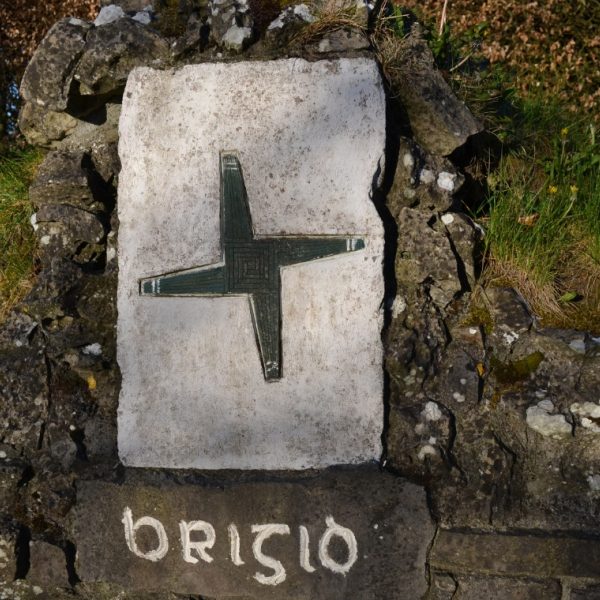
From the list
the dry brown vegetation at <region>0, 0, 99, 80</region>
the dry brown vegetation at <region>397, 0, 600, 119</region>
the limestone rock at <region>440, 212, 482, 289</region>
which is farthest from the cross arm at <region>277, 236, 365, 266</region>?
the dry brown vegetation at <region>0, 0, 99, 80</region>

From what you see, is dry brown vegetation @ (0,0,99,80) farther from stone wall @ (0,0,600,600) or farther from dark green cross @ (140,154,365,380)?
dark green cross @ (140,154,365,380)

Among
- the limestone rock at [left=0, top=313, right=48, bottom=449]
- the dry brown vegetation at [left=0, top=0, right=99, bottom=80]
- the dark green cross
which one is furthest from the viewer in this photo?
the dry brown vegetation at [left=0, top=0, right=99, bottom=80]

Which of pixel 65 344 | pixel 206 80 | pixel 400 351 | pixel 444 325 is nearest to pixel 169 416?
pixel 65 344

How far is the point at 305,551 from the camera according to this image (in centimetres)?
247

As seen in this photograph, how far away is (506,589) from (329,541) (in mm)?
559

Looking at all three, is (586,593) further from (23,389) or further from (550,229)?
(23,389)

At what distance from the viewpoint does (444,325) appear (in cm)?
267

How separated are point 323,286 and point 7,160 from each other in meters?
1.99

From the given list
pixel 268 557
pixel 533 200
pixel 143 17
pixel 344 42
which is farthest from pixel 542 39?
pixel 268 557

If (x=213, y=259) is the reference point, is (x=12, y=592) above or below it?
below

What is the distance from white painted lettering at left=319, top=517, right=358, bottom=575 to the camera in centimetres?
244

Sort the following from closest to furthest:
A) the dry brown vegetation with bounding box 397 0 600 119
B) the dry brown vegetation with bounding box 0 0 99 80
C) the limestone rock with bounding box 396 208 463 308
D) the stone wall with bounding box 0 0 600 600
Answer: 1. the stone wall with bounding box 0 0 600 600
2. the limestone rock with bounding box 396 208 463 308
3. the dry brown vegetation with bounding box 397 0 600 119
4. the dry brown vegetation with bounding box 0 0 99 80

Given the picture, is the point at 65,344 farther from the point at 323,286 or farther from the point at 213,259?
the point at 323,286

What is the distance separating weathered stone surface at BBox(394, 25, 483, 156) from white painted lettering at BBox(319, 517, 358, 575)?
134 cm
